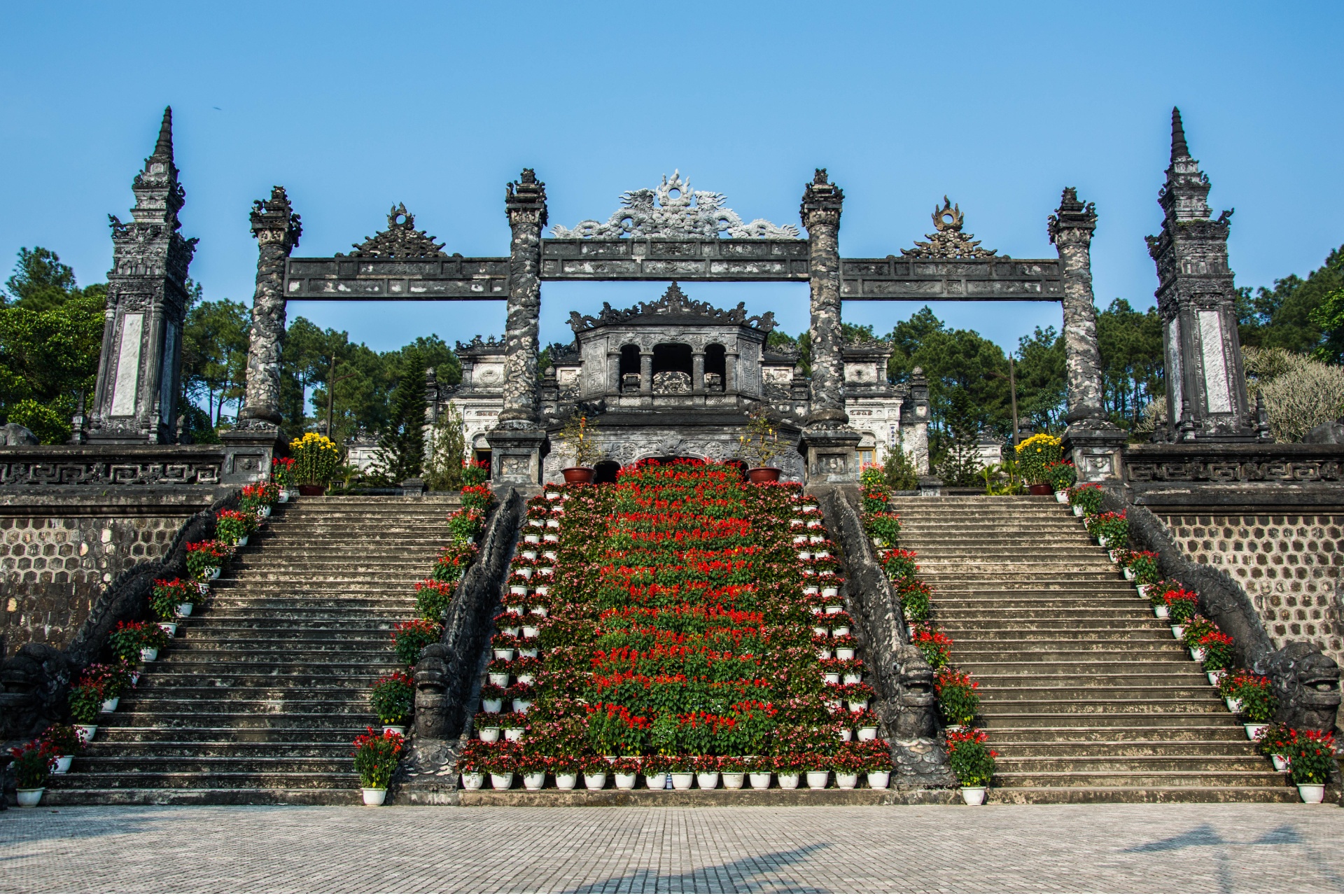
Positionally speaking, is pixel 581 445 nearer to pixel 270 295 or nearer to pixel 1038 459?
pixel 270 295

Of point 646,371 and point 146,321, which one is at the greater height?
point 646,371

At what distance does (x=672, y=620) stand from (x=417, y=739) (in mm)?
3385

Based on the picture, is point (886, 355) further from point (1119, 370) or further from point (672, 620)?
point (672, 620)

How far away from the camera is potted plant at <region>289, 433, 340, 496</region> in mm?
16516

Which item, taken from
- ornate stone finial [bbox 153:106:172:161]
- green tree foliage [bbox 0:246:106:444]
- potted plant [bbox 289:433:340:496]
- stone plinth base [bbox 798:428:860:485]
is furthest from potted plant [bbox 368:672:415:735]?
green tree foliage [bbox 0:246:106:444]

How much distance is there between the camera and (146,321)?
725 inches

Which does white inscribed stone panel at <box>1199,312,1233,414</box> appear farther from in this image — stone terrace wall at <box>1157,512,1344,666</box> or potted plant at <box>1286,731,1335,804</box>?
potted plant at <box>1286,731,1335,804</box>

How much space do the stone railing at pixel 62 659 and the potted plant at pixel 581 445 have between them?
6.72 meters

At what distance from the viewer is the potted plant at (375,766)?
892 centimetres

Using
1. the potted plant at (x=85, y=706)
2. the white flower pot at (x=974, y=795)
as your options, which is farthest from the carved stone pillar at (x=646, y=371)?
the white flower pot at (x=974, y=795)

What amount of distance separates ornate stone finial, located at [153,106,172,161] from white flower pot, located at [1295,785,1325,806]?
21775 mm

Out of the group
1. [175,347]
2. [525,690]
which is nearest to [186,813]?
[525,690]

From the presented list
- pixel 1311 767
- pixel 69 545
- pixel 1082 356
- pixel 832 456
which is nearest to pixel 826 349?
pixel 832 456

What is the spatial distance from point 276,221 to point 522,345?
564 centimetres
